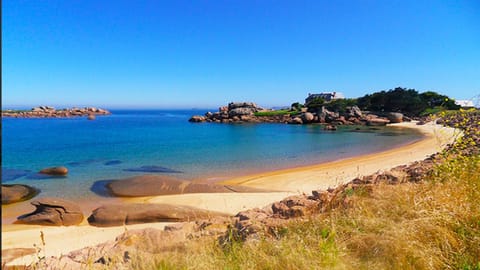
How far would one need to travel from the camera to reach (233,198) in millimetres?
12742

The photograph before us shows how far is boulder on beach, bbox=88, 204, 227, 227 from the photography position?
1016cm

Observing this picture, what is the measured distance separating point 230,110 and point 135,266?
8399cm

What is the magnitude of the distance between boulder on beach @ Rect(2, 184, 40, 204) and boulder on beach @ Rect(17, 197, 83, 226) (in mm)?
2684

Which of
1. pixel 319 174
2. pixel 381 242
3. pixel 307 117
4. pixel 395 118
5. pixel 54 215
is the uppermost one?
pixel 395 118

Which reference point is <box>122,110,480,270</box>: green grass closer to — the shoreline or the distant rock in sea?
the shoreline

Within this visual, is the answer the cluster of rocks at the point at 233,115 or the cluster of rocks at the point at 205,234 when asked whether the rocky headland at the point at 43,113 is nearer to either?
the cluster of rocks at the point at 233,115

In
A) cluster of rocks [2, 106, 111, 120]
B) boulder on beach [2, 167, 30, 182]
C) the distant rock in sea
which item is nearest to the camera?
boulder on beach [2, 167, 30, 182]

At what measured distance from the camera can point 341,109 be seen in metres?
70.8

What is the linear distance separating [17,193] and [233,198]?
33.6 ft

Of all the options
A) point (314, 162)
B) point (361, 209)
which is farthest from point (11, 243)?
point (314, 162)

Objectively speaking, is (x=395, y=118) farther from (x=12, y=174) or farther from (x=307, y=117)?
(x=12, y=174)

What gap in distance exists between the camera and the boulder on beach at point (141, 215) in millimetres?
10156

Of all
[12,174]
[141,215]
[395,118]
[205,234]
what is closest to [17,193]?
[12,174]

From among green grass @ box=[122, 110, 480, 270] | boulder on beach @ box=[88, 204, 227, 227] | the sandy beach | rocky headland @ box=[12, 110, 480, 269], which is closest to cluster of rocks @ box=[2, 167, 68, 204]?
the sandy beach
